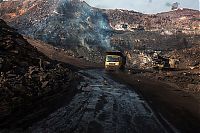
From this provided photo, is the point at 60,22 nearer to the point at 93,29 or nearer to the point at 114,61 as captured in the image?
the point at 93,29

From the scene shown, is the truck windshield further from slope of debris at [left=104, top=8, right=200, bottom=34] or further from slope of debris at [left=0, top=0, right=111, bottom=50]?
slope of debris at [left=104, top=8, right=200, bottom=34]

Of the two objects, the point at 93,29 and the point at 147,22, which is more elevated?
the point at 147,22

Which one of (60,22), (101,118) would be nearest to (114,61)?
(101,118)

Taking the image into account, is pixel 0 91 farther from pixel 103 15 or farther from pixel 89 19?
pixel 103 15

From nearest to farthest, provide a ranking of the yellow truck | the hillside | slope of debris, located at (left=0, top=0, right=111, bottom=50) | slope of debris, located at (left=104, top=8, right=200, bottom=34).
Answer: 1. the yellow truck
2. the hillside
3. slope of debris, located at (left=0, top=0, right=111, bottom=50)
4. slope of debris, located at (left=104, top=8, right=200, bottom=34)

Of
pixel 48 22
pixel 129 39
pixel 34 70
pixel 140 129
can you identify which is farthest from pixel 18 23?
pixel 140 129

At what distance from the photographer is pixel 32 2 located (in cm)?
10669

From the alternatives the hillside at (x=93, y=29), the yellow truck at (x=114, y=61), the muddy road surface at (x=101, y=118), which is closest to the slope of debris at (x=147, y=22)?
the hillside at (x=93, y=29)

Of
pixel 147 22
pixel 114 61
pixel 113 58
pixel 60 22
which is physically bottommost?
pixel 114 61

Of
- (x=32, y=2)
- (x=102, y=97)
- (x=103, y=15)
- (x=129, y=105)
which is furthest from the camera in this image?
(x=103, y=15)

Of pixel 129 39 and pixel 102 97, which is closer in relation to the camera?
pixel 102 97

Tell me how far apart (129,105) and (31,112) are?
19.3 feet

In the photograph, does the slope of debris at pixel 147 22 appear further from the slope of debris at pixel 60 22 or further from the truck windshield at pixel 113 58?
the truck windshield at pixel 113 58

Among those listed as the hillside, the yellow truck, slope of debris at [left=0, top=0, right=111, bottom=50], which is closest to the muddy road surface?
the yellow truck
